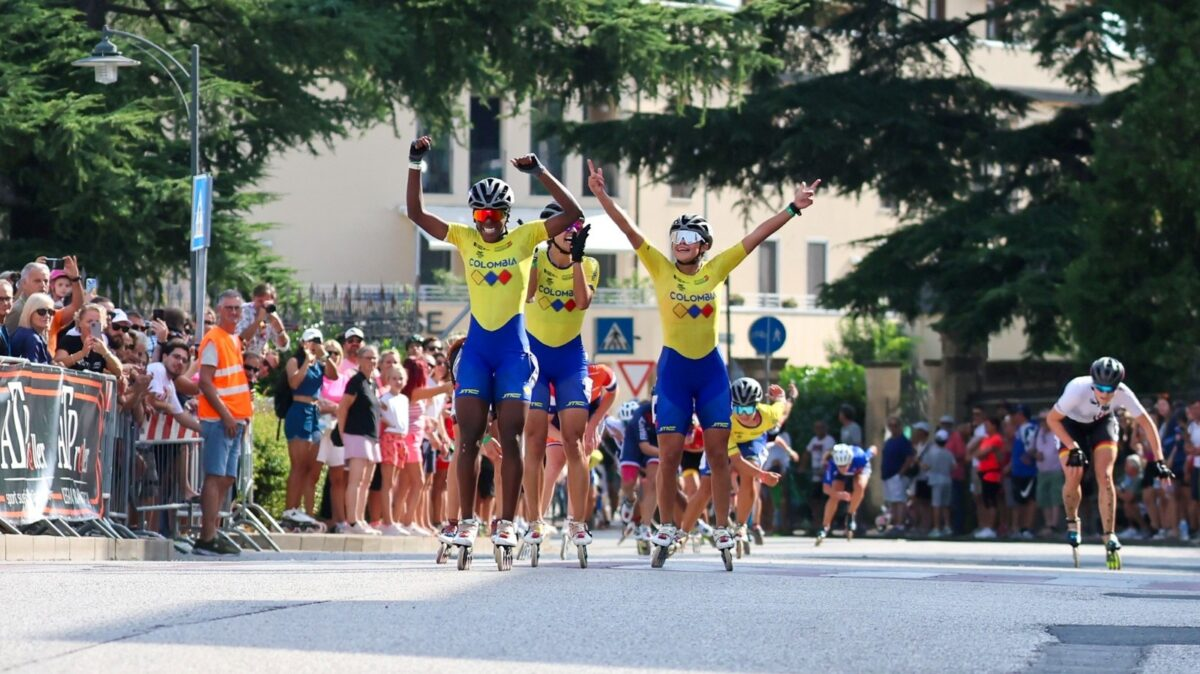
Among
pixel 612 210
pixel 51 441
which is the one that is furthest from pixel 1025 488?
pixel 612 210

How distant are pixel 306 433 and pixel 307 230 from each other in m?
→ 46.2

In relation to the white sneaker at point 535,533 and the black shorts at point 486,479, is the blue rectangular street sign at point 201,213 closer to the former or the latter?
the black shorts at point 486,479

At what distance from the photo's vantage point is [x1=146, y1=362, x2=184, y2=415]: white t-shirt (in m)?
18.4

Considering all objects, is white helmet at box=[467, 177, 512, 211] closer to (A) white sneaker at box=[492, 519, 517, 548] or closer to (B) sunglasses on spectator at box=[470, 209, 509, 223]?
(B) sunglasses on spectator at box=[470, 209, 509, 223]

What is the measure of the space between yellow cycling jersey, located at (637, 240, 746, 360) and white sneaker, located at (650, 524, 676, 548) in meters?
1.05

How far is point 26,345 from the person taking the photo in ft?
53.1

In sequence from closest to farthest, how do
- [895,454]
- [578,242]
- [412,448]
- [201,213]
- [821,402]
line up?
[578,242], [412,448], [201,213], [895,454], [821,402]

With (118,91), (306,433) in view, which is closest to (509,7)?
(118,91)

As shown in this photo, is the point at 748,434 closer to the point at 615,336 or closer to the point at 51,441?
the point at 51,441

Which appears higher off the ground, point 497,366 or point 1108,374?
point 1108,374

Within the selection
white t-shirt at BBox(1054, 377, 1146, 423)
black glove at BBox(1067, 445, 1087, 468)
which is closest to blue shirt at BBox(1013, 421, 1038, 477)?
white t-shirt at BBox(1054, 377, 1146, 423)

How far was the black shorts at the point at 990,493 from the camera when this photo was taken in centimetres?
3288

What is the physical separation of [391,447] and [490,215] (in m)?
8.78

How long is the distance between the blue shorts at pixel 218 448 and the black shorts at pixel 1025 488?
1653 centimetres
